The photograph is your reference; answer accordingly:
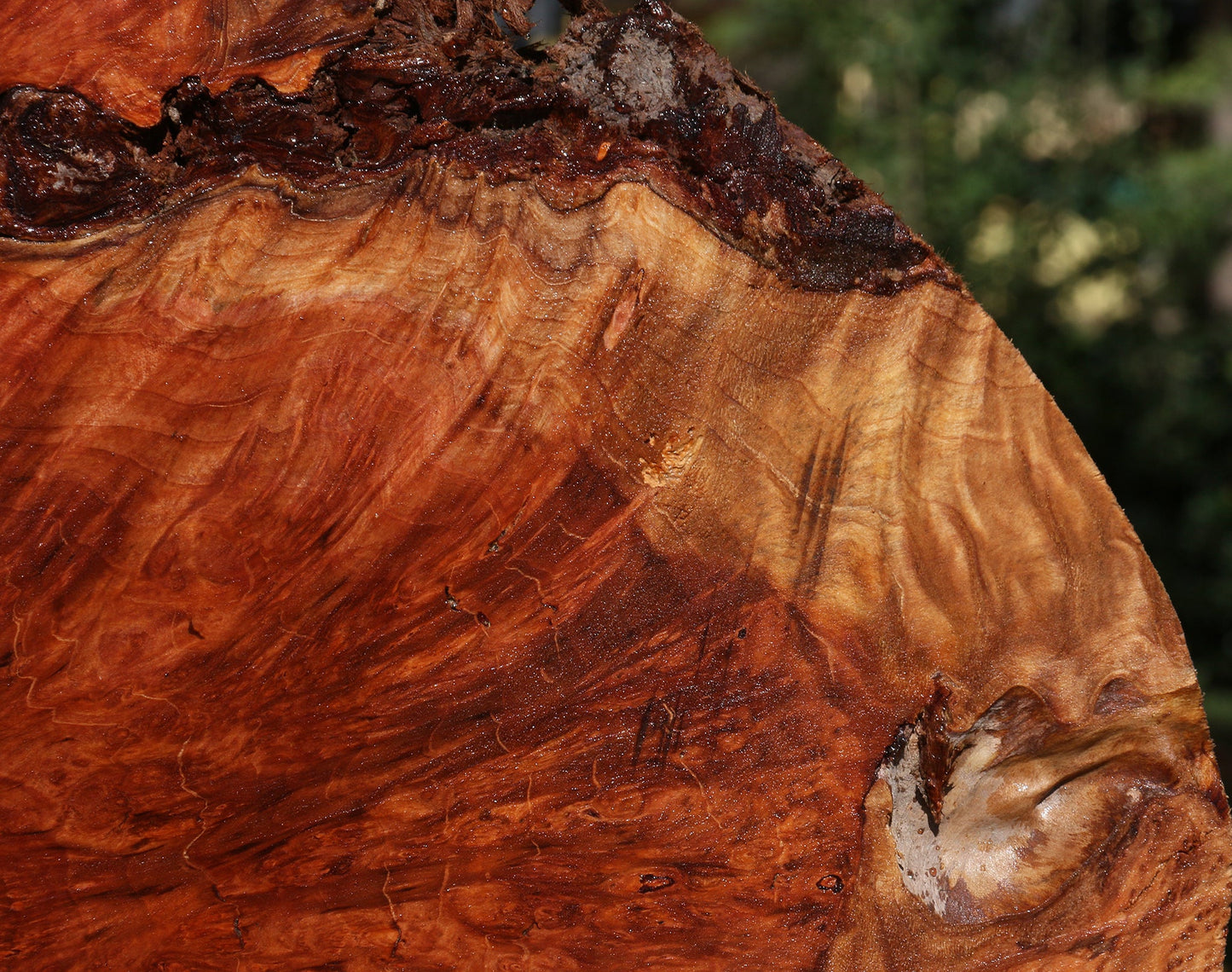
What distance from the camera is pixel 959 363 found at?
0.85 metres

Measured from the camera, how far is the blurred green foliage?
11.3 ft

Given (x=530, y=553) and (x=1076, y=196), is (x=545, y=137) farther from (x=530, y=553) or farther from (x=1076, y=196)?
(x=1076, y=196)

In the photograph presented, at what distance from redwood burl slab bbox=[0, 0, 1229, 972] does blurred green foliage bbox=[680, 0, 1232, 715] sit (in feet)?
8.92

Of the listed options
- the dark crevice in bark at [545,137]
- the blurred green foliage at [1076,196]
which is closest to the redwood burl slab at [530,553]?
the dark crevice in bark at [545,137]

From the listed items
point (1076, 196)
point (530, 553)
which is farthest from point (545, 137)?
point (1076, 196)

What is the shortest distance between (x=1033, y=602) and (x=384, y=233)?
2.11 feet

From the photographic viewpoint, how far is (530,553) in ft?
2.83

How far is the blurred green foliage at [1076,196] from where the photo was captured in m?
3.46

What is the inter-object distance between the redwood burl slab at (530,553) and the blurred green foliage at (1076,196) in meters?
2.72

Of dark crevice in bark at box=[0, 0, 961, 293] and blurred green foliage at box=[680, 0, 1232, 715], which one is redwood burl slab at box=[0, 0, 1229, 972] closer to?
dark crevice in bark at box=[0, 0, 961, 293]

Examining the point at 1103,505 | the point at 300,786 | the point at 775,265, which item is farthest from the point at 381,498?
the point at 1103,505

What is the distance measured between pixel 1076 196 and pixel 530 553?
3321 millimetres

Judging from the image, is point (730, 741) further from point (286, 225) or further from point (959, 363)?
point (286, 225)

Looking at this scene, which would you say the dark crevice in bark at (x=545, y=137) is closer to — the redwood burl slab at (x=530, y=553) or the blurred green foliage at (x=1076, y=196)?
the redwood burl slab at (x=530, y=553)
